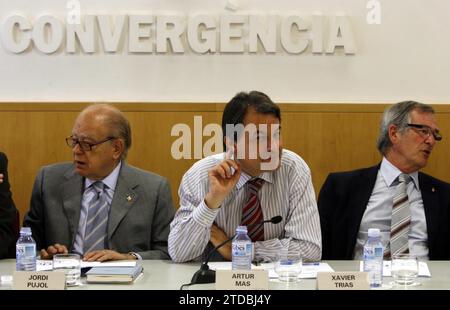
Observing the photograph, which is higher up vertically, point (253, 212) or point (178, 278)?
point (253, 212)

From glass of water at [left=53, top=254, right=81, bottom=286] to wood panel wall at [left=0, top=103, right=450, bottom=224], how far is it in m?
1.63

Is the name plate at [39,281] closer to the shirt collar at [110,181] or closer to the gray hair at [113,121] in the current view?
the shirt collar at [110,181]

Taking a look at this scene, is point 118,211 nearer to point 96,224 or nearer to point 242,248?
point 96,224

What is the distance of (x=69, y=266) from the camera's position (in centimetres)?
240

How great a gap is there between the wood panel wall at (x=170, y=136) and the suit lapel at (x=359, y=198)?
692 millimetres

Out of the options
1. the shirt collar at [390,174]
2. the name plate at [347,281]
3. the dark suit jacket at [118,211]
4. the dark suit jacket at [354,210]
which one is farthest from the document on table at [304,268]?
the shirt collar at [390,174]

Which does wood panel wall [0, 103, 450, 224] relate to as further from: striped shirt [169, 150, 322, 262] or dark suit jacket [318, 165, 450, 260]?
striped shirt [169, 150, 322, 262]

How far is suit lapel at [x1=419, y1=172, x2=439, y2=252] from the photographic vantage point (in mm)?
3172

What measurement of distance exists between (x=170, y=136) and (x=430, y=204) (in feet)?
5.34

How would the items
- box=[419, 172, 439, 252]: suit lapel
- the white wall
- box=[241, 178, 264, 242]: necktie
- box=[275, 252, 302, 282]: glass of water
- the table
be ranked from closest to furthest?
1. the table
2. box=[275, 252, 302, 282]: glass of water
3. box=[241, 178, 264, 242]: necktie
4. box=[419, 172, 439, 252]: suit lapel
5. the white wall

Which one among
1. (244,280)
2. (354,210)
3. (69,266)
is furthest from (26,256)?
(354,210)

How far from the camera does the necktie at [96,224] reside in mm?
3076

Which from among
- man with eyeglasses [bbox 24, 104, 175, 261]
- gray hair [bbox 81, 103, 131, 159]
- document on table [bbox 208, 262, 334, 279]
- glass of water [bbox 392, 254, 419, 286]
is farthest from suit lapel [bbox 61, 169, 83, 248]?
glass of water [bbox 392, 254, 419, 286]

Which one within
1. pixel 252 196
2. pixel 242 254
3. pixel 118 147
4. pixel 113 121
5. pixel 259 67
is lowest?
pixel 242 254
